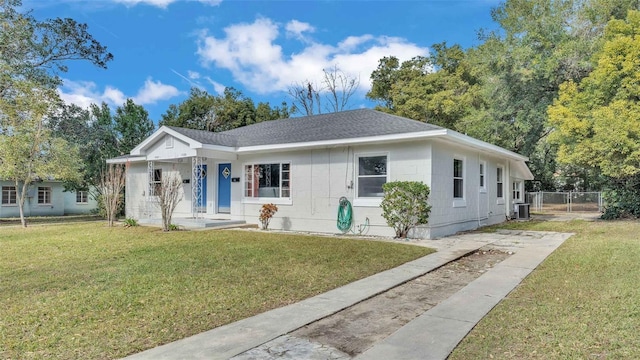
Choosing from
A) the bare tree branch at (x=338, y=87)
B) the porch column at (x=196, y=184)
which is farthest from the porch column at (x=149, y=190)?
the bare tree branch at (x=338, y=87)

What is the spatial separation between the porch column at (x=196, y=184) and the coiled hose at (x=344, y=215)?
5.21 m

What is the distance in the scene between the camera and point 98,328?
3.79 metres

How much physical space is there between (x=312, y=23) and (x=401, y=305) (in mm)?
22624

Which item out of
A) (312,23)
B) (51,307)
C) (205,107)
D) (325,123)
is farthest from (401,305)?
(205,107)

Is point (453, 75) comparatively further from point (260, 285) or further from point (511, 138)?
point (260, 285)

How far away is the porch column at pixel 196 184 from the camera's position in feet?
43.4

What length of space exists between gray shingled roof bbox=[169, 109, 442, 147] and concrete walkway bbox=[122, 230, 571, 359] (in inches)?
188

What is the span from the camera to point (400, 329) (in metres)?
3.91

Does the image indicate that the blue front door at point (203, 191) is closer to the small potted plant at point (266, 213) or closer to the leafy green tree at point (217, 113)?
the small potted plant at point (266, 213)

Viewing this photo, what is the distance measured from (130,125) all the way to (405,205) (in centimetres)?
1917

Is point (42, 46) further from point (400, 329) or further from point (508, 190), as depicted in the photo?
point (508, 190)

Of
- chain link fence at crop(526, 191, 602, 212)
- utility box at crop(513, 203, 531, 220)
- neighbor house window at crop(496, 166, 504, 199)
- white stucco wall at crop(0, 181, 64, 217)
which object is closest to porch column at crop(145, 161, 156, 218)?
white stucco wall at crop(0, 181, 64, 217)

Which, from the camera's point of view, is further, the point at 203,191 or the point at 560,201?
the point at 560,201

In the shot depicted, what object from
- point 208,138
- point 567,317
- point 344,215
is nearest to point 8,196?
point 208,138
